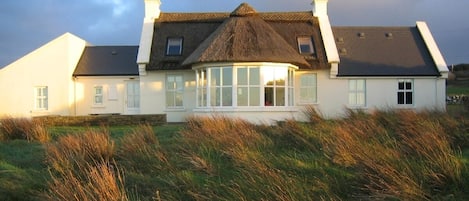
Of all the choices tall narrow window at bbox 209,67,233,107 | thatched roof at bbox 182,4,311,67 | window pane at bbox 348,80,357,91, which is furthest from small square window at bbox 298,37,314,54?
tall narrow window at bbox 209,67,233,107

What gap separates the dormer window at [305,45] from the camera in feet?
86.8

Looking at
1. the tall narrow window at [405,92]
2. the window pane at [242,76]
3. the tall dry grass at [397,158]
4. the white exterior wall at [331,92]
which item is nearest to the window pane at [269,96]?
the window pane at [242,76]

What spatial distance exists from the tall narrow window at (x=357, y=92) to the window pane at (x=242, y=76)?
704 cm

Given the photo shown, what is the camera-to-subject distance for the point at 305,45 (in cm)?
2694

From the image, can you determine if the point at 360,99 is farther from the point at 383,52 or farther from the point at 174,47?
the point at 174,47

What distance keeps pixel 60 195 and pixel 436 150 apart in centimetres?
618

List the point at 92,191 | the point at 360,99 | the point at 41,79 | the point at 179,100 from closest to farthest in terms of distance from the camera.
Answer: the point at 92,191 < the point at 360,99 < the point at 179,100 < the point at 41,79

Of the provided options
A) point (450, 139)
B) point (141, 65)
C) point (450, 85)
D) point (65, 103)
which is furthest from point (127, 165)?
point (450, 85)

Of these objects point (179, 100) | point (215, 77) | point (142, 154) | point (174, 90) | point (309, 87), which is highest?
point (215, 77)

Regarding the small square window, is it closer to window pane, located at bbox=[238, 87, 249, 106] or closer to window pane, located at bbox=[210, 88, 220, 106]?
window pane, located at bbox=[238, 87, 249, 106]

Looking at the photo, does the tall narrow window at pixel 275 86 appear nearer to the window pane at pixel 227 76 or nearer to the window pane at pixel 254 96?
the window pane at pixel 254 96

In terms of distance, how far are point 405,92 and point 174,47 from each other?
1263cm

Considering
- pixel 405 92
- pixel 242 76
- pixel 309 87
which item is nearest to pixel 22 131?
pixel 242 76

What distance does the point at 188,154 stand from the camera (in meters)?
10.6
